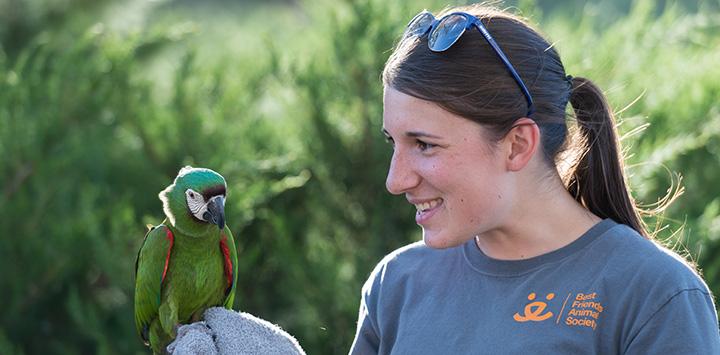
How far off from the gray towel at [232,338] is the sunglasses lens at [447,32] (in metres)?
0.77

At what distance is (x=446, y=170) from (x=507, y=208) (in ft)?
0.60

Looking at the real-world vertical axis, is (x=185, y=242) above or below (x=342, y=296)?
above

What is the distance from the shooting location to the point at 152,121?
15.8 ft

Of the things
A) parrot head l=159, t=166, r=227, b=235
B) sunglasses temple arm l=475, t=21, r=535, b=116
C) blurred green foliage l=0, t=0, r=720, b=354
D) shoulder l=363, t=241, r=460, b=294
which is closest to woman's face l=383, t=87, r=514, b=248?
sunglasses temple arm l=475, t=21, r=535, b=116

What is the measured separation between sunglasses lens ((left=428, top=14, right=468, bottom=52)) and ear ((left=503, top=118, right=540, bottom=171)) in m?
0.24

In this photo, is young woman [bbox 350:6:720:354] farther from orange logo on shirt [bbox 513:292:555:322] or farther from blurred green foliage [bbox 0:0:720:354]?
blurred green foliage [bbox 0:0:720:354]

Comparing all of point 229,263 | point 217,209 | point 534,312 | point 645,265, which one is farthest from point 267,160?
point 645,265

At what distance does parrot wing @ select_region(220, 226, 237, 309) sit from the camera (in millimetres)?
2979

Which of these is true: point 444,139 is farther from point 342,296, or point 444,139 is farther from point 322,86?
point 322,86

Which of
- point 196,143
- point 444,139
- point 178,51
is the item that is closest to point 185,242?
point 444,139

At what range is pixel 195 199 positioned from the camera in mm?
2758

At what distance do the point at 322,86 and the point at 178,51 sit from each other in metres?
2.68

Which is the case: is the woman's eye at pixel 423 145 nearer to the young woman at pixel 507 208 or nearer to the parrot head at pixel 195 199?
the young woman at pixel 507 208

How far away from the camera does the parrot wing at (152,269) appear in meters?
2.90
